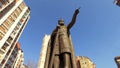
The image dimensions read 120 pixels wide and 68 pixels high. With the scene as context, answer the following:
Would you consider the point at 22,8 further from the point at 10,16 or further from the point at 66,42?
the point at 66,42

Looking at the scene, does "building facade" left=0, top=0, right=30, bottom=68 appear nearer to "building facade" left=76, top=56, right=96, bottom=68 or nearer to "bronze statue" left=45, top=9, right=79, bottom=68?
"building facade" left=76, top=56, right=96, bottom=68

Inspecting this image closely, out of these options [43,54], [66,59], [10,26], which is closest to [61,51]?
[66,59]

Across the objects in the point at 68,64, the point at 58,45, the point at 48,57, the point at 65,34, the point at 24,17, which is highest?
the point at 24,17

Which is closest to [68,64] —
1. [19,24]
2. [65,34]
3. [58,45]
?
[58,45]

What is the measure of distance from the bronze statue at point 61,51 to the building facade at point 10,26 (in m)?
31.1

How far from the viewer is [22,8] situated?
155 feet

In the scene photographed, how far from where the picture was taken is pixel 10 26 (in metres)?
39.4

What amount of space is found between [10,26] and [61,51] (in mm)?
37815

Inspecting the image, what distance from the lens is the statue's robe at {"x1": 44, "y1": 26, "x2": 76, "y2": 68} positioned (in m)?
4.03

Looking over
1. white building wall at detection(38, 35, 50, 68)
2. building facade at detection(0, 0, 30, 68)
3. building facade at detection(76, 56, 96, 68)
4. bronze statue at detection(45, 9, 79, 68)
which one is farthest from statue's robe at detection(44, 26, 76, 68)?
building facade at detection(76, 56, 96, 68)

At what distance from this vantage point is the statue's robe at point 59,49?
403cm

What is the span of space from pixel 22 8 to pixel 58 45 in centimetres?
4534

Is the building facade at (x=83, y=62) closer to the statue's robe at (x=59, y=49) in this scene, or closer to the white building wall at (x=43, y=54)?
the white building wall at (x=43, y=54)

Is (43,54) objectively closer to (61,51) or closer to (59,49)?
(59,49)
